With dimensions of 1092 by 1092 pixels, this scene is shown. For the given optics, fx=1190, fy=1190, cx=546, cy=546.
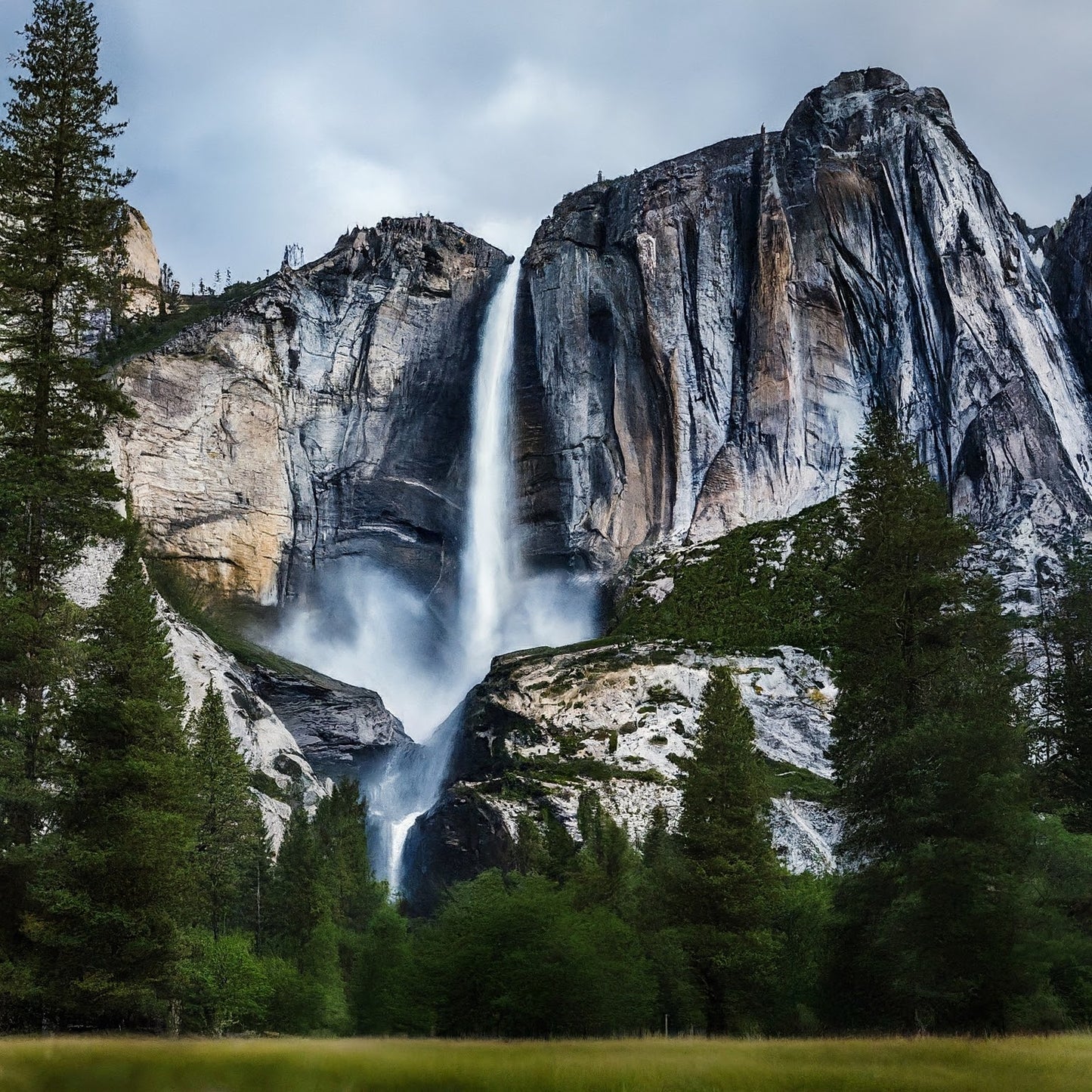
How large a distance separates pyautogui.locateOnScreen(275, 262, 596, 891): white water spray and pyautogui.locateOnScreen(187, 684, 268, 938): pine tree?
35.8 meters

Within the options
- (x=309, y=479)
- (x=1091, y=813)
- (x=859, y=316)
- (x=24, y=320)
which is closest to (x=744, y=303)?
(x=859, y=316)

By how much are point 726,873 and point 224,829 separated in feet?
61.6

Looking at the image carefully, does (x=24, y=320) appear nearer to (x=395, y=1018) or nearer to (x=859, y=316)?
(x=395, y=1018)

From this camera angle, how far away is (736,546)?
80.9 m

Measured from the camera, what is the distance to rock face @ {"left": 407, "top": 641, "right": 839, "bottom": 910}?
5722 centimetres

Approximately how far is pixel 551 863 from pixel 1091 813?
1927 cm

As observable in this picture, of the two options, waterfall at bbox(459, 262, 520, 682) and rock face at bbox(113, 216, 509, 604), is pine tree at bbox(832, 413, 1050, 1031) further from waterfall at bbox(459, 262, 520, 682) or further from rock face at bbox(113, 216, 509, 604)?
rock face at bbox(113, 216, 509, 604)

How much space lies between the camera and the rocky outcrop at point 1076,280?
94938 millimetres

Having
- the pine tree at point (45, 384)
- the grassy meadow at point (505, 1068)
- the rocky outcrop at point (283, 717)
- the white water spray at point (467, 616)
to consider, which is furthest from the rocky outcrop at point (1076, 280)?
the grassy meadow at point (505, 1068)

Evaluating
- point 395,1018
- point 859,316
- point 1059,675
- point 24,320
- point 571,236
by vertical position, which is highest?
point 571,236

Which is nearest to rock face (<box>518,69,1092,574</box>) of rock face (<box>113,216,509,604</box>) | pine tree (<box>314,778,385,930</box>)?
rock face (<box>113,216,509,604</box>)

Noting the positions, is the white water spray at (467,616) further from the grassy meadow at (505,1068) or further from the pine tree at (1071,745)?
the grassy meadow at (505,1068)

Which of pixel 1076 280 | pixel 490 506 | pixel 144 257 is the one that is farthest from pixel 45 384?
pixel 144 257

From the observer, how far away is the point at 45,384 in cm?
2447
